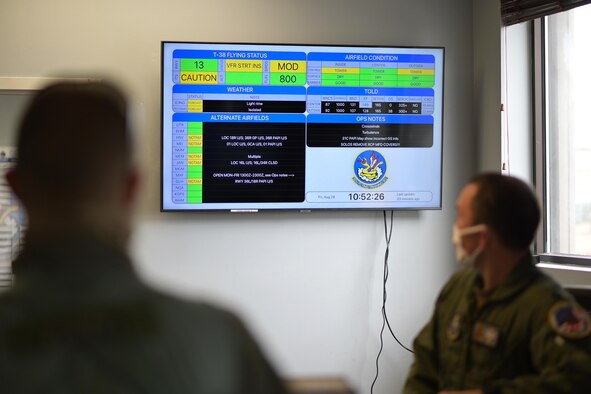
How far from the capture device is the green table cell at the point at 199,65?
3293mm

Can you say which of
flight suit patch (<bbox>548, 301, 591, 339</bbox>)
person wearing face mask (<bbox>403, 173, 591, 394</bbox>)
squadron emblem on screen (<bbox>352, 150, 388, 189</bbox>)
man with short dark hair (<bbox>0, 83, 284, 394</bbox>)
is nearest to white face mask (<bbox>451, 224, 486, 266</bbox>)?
person wearing face mask (<bbox>403, 173, 591, 394</bbox>)

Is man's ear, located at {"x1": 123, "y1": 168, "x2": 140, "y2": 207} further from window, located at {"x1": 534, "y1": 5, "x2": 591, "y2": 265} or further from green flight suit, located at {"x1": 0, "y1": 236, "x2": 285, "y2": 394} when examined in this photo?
window, located at {"x1": 534, "y1": 5, "x2": 591, "y2": 265}

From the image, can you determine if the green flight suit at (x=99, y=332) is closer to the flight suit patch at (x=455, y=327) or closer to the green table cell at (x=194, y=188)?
the flight suit patch at (x=455, y=327)

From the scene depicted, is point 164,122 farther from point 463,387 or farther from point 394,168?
point 463,387

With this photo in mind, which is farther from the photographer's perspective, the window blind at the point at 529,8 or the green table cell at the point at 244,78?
the green table cell at the point at 244,78

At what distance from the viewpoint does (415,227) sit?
Answer: 3578 millimetres

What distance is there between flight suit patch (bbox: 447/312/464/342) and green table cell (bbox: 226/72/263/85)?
6.33 feet

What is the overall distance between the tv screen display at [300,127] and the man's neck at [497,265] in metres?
1.65

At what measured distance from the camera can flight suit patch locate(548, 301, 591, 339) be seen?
60.7 inches

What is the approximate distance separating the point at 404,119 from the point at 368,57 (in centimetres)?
39

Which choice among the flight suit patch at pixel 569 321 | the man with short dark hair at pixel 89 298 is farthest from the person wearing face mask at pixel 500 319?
the man with short dark hair at pixel 89 298

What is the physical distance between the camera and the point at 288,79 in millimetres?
3371

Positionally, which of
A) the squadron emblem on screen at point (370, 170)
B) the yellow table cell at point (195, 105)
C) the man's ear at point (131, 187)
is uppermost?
the yellow table cell at point (195, 105)

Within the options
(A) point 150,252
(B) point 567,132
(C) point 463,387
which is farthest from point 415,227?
(C) point 463,387
